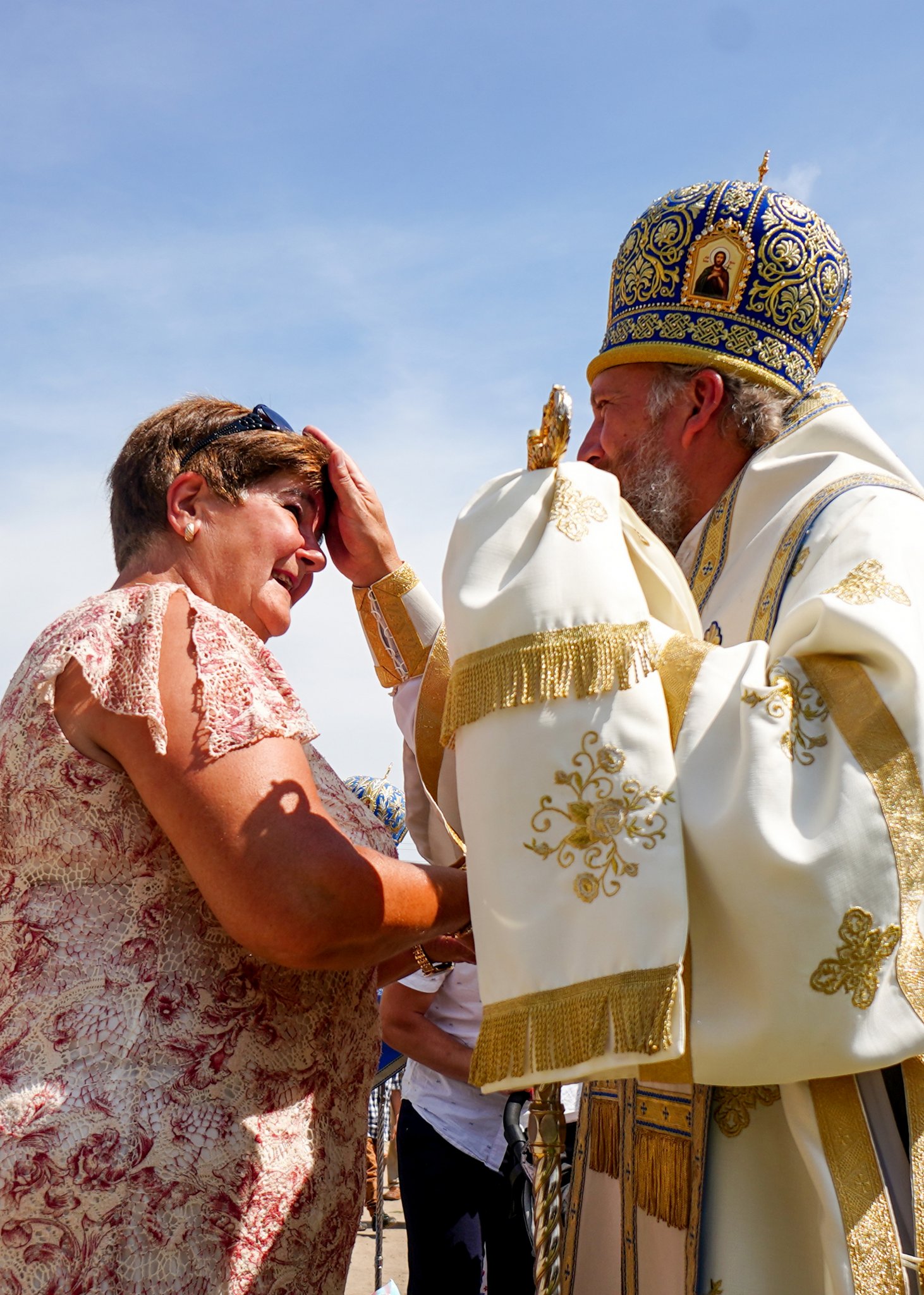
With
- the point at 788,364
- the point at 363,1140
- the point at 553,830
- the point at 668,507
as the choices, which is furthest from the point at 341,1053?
the point at 788,364

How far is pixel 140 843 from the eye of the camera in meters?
2.23

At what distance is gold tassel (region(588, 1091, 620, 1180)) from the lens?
247cm

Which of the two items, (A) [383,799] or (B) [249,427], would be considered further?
(A) [383,799]

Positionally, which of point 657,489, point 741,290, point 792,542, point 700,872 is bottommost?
point 700,872

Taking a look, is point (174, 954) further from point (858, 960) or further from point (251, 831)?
point (858, 960)

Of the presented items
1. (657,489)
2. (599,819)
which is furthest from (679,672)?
(657,489)

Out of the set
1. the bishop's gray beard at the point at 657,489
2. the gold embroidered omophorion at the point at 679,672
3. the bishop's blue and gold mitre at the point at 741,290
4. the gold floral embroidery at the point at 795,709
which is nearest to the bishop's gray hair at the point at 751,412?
the bishop's blue and gold mitre at the point at 741,290

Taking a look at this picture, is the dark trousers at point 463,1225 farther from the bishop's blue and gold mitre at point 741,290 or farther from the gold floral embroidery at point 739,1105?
the bishop's blue and gold mitre at point 741,290

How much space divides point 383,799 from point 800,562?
4.74 meters

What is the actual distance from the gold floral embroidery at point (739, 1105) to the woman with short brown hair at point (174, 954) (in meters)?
0.59

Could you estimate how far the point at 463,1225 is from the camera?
4.61 m

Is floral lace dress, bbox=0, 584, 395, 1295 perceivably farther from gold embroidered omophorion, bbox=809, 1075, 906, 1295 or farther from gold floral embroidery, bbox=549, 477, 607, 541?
gold embroidered omophorion, bbox=809, 1075, 906, 1295

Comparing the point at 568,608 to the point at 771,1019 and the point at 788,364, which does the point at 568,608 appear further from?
the point at 788,364

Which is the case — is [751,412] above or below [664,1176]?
above
